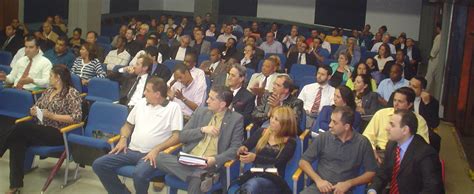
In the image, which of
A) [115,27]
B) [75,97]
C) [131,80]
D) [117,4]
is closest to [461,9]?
[131,80]

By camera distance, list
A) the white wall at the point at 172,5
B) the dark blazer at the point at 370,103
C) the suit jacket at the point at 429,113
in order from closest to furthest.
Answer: the suit jacket at the point at 429,113, the dark blazer at the point at 370,103, the white wall at the point at 172,5

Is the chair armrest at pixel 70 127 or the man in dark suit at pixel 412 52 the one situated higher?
the man in dark suit at pixel 412 52

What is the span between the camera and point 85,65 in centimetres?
789

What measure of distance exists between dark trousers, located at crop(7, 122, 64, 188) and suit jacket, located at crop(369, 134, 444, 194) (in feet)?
9.86

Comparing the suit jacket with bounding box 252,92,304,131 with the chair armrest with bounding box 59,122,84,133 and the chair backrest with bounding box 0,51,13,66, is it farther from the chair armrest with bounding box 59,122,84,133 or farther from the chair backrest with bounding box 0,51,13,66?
the chair backrest with bounding box 0,51,13,66

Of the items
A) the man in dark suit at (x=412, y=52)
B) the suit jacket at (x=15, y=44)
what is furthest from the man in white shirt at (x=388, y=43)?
the suit jacket at (x=15, y=44)

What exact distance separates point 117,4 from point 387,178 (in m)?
14.1

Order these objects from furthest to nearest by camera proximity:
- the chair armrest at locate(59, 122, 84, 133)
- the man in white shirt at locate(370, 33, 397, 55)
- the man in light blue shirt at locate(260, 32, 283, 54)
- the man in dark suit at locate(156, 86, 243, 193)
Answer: the man in white shirt at locate(370, 33, 397, 55)
the man in light blue shirt at locate(260, 32, 283, 54)
the chair armrest at locate(59, 122, 84, 133)
the man in dark suit at locate(156, 86, 243, 193)

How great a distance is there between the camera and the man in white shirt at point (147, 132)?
5145mm

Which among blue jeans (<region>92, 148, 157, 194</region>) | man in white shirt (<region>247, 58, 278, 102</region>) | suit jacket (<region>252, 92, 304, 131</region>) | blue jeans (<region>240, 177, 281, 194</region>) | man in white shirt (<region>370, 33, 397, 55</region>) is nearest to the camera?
blue jeans (<region>240, 177, 281, 194</region>)

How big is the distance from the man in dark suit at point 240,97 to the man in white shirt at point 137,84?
1.04m

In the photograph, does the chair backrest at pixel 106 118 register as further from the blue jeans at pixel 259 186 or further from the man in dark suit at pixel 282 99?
the blue jeans at pixel 259 186

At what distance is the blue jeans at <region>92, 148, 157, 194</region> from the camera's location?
4984mm

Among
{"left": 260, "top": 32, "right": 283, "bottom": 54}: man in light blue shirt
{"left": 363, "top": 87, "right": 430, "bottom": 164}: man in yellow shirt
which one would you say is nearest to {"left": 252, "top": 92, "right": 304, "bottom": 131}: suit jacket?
{"left": 363, "top": 87, "right": 430, "bottom": 164}: man in yellow shirt
